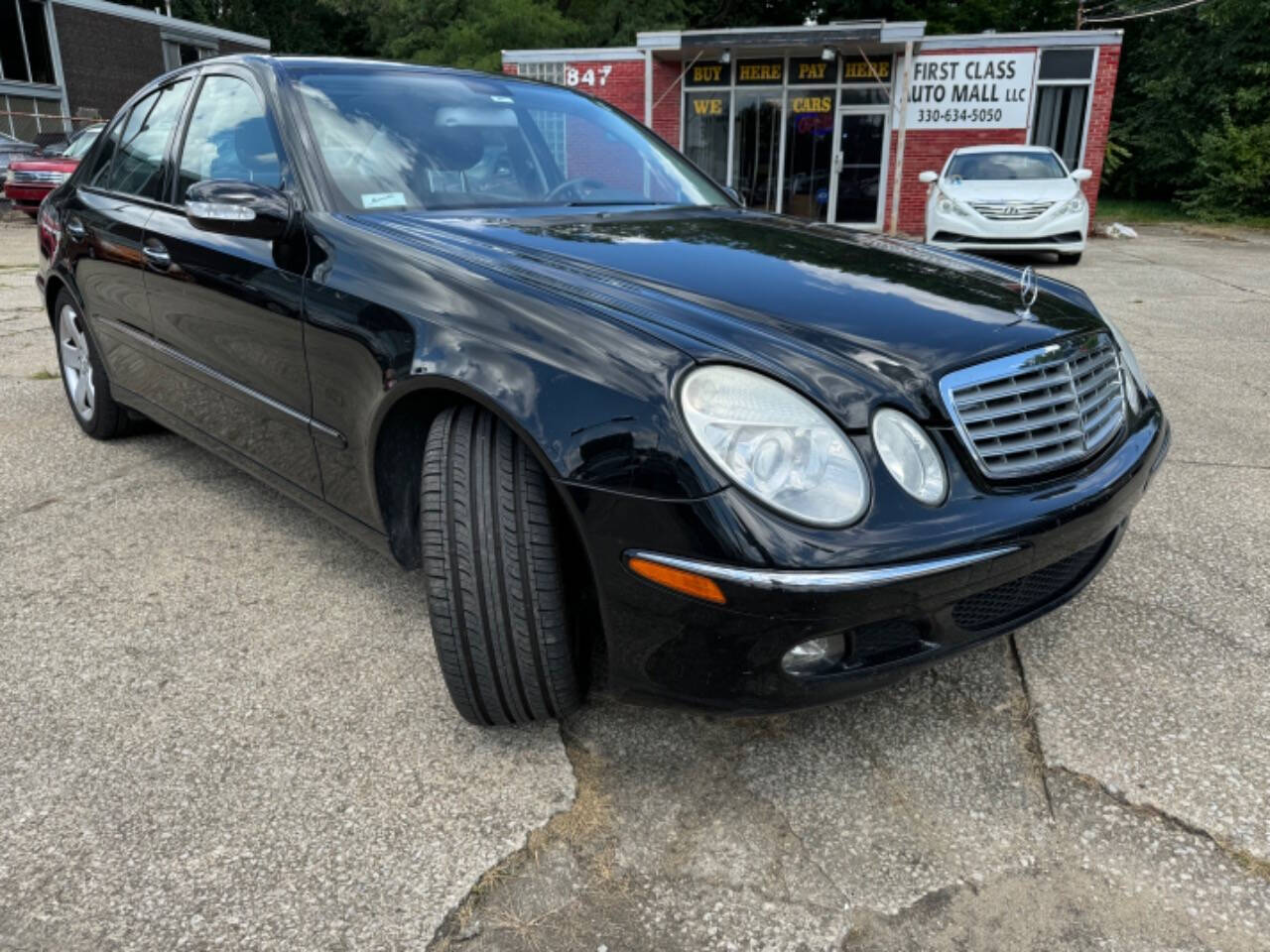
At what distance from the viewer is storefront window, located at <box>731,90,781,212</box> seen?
696 inches

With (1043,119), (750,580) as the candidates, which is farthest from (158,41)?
(750,580)

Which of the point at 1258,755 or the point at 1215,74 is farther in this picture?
the point at 1215,74

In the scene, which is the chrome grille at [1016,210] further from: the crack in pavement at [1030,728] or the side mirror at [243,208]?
the side mirror at [243,208]

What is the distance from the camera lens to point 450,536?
76.6 inches

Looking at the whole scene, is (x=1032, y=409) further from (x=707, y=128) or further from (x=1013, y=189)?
(x=707, y=128)

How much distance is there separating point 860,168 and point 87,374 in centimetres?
1593

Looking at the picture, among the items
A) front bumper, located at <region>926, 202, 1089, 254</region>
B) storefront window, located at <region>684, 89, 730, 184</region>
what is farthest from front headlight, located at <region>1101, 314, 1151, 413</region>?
storefront window, located at <region>684, 89, 730, 184</region>

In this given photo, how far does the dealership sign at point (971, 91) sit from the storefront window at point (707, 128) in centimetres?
343

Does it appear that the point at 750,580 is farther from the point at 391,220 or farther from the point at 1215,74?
the point at 1215,74

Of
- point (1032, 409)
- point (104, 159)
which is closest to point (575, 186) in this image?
point (1032, 409)

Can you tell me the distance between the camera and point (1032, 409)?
77.4 inches

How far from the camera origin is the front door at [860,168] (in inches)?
682

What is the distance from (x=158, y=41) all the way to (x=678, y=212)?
31.9 m

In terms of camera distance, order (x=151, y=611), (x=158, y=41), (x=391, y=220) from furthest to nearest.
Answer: (x=158, y=41) → (x=151, y=611) → (x=391, y=220)
